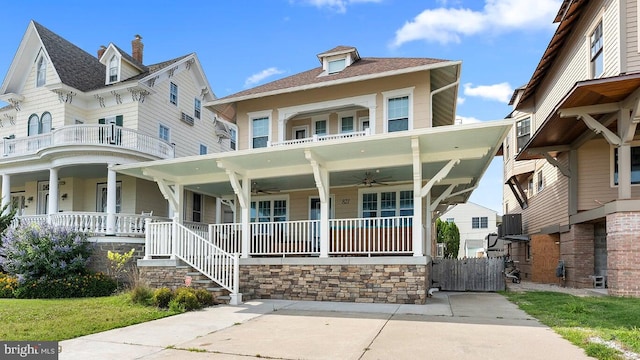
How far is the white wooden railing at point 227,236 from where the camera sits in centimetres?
1288

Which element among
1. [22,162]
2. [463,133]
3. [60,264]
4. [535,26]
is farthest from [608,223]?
[22,162]

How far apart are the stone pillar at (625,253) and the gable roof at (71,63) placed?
20.4 meters

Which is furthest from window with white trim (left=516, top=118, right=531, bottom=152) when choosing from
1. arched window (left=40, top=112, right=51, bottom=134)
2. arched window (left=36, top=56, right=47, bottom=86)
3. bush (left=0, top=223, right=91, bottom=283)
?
arched window (left=36, top=56, right=47, bottom=86)

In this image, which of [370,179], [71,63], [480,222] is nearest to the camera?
[370,179]

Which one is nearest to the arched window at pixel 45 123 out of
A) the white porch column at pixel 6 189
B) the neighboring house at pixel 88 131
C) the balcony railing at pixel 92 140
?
the neighboring house at pixel 88 131

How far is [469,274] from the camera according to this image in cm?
1435

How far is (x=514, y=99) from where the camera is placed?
75.5 ft

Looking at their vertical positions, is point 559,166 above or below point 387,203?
above

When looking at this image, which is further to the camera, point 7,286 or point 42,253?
point 42,253

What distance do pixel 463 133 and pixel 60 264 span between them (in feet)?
39.2

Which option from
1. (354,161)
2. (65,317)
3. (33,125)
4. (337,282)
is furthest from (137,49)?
(337,282)

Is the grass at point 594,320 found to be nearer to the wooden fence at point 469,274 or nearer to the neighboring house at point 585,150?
the neighboring house at point 585,150

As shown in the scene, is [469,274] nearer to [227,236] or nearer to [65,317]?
[227,236]

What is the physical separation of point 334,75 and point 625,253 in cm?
973
